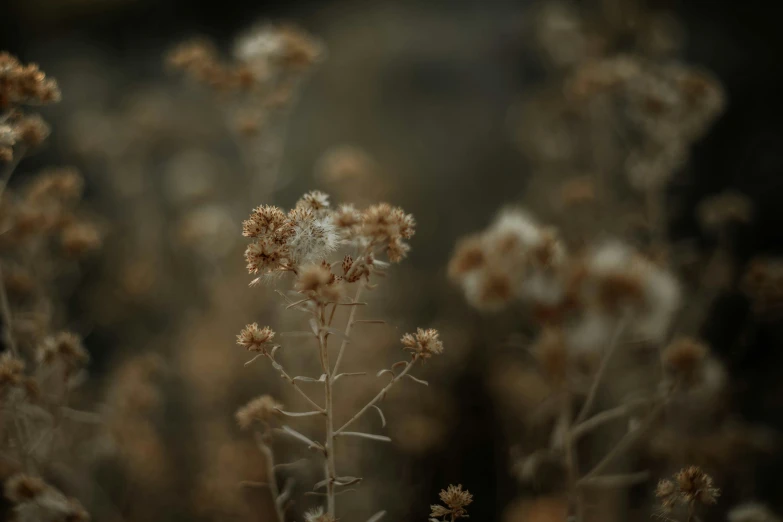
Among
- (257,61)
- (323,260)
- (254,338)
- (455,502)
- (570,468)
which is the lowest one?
(455,502)

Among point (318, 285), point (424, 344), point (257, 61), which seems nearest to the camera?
point (318, 285)

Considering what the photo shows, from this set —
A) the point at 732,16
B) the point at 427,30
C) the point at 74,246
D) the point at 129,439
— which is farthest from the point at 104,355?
the point at 732,16

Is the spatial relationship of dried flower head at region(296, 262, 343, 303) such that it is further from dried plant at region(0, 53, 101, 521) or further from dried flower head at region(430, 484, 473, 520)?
dried plant at region(0, 53, 101, 521)

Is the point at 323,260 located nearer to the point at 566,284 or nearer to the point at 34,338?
the point at 566,284

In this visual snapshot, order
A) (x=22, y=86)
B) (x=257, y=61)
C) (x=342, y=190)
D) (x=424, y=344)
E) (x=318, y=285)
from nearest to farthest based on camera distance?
(x=318, y=285) → (x=424, y=344) → (x=22, y=86) → (x=257, y=61) → (x=342, y=190)

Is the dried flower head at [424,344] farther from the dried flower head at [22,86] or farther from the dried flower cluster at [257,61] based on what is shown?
the dried flower cluster at [257,61]

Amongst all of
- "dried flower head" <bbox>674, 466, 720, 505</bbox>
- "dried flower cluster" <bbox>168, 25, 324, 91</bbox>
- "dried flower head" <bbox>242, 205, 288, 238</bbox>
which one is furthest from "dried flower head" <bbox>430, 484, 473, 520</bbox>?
"dried flower cluster" <bbox>168, 25, 324, 91</bbox>

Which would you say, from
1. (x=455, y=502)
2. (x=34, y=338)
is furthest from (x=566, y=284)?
(x=34, y=338)

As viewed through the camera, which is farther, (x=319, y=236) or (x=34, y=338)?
(x=34, y=338)

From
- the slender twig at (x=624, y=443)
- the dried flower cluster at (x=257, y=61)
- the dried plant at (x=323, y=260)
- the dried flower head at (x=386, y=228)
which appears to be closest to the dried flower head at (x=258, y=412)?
the dried plant at (x=323, y=260)
